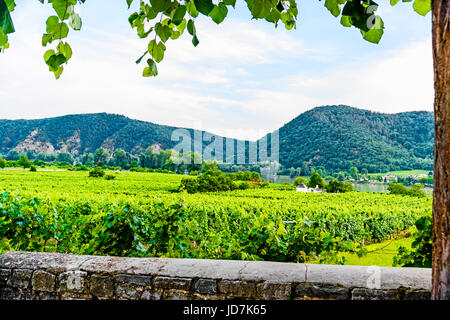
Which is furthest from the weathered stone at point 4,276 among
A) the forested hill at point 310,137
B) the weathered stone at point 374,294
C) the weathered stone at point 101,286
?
the forested hill at point 310,137

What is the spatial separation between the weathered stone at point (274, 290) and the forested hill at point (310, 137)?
24.9 meters

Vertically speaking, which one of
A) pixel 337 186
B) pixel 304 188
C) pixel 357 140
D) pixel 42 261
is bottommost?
pixel 304 188

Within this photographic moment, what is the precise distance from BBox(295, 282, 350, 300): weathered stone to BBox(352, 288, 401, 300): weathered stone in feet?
0.14

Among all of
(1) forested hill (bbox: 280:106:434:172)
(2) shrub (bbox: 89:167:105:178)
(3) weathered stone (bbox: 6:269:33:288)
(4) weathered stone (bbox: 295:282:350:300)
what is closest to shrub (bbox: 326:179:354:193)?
(1) forested hill (bbox: 280:106:434:172)

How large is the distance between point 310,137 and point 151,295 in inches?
1198

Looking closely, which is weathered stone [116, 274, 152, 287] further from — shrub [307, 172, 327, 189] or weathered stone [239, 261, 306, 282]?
shrub [307, 172, 327, 189]

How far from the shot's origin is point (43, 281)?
1851mm

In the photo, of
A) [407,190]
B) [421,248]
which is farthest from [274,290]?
[407,190]

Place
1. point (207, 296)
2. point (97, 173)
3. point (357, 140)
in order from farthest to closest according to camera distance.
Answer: point (357, 140), point (97, 173), point (207, 296)

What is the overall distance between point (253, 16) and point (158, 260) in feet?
4.88

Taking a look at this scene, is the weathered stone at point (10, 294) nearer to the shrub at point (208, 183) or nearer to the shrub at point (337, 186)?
the shrub at point (208, 183)

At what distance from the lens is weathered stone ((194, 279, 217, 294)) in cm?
163

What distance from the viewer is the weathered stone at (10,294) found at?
1904 mm

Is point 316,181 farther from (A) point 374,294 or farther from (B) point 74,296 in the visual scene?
(B) point 74,296
